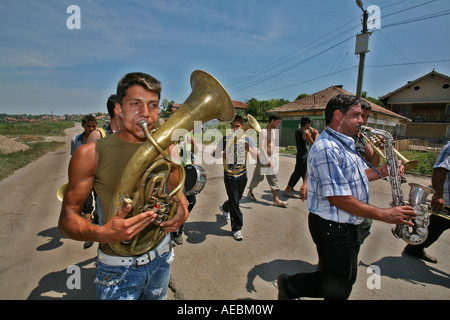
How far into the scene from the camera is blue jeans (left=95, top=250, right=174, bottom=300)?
1409 millimetres

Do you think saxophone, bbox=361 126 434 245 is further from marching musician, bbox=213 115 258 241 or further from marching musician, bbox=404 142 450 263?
marching musician, bbox=213 115 258 241

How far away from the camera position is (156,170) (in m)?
1.41

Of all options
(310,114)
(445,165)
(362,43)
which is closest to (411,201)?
(445,165)

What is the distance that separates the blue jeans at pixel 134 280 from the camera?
A: 1.41 metres

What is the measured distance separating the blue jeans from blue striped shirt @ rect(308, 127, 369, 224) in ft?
4.51

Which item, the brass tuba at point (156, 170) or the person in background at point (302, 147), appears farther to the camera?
the person in background at point (302, 147)

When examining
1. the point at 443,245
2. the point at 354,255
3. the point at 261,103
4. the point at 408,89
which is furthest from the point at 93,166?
the point at 261,103

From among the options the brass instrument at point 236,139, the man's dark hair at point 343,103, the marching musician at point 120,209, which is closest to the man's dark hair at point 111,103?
the brass instrument at point 236,139

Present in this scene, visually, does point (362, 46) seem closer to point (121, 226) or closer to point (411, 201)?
point (411, 201)

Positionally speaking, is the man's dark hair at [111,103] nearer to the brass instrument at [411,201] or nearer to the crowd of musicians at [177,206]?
the crowd of musicians at [177,206]

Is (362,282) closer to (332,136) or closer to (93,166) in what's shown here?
(332,136)

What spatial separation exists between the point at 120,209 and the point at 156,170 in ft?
1.00

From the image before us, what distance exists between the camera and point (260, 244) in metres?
3.66

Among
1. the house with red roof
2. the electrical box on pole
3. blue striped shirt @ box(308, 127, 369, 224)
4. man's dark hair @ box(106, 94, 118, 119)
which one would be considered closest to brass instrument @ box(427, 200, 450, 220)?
blue striped shirt @ box(308, 127, 369, 224)
